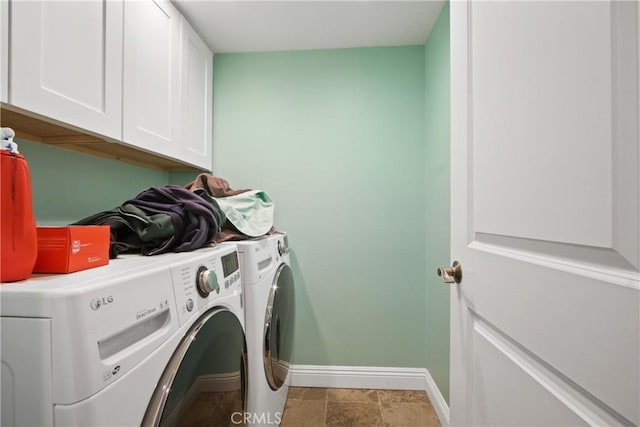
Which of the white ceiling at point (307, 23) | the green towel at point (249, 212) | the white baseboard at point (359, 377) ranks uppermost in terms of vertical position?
the white ceiling at point (307, 23)

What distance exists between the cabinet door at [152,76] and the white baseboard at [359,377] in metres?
1.58

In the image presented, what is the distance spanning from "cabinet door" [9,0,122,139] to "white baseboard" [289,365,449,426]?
5.55 ft

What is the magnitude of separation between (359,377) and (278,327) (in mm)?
867

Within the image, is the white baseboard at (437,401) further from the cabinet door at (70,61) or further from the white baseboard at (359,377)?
the cabinet door at (70,61)

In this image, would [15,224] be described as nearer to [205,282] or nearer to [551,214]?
[205,282]

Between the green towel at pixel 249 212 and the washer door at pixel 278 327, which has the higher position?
the green towel at pixel 249 212

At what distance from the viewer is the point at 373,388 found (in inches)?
65.1

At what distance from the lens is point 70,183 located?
44.1 inches

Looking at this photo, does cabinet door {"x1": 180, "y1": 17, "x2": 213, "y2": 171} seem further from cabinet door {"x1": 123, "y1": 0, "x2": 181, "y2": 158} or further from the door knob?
the door knob

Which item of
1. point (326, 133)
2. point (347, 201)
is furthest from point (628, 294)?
point (326, 133)

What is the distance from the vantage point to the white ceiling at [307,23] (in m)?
1.36

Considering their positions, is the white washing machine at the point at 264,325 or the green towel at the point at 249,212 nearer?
the white washing machine at the point at 264,325

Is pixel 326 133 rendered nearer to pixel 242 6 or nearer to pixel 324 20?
pixel 324 20

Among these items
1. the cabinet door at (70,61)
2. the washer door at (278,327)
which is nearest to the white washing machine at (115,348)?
the washer door at (278,327)
